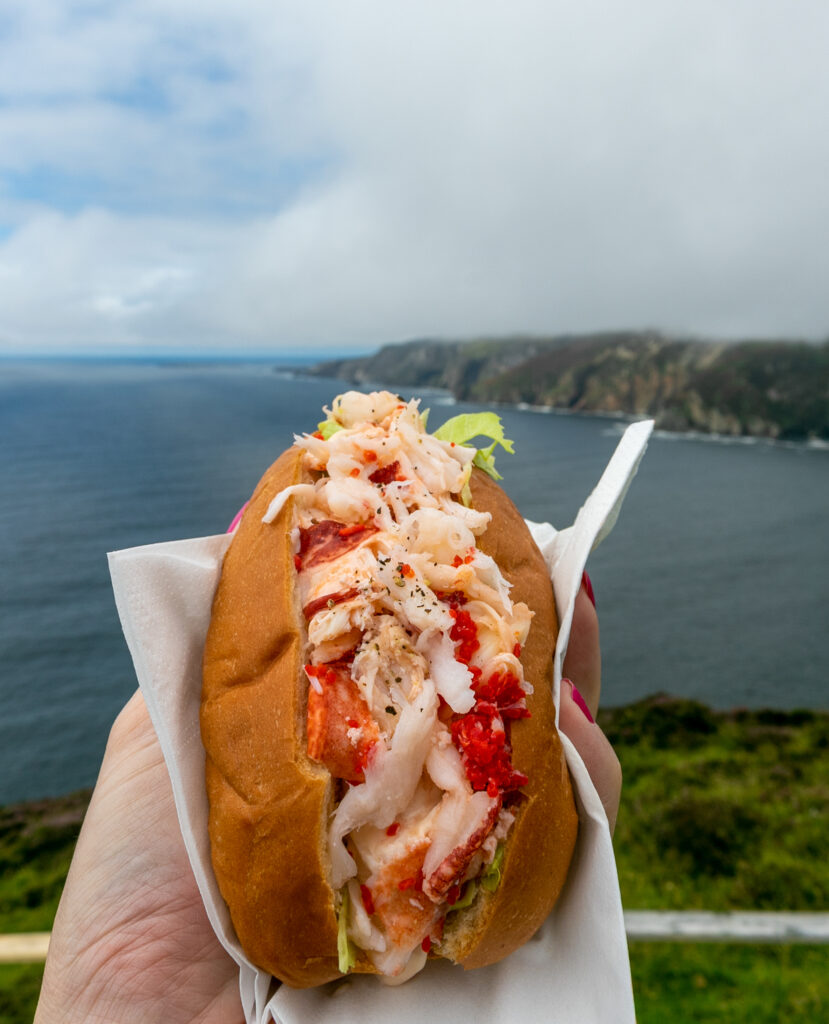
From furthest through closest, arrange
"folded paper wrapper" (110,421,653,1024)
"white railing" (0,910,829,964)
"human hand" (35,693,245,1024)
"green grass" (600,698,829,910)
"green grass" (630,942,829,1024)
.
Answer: "green grass" (600,698,829,910) → "green grass" (630,942,829,1024) → "white railing" (0,910,829,964) → "human hand" (35,693,245,1024) → "folded paper wrapper" (110,421,653,1024)

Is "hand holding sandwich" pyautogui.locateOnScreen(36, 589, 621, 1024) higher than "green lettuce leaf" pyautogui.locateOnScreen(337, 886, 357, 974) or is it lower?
lower

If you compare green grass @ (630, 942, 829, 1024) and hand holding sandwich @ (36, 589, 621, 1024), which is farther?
green grass @ (630, 942, 829, 1024)

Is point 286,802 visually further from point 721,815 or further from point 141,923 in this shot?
point 721,815

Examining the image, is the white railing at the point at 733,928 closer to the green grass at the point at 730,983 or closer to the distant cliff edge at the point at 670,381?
the green grass at the point at 730,983

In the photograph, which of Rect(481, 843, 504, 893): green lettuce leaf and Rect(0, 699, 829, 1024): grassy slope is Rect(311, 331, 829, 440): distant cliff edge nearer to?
Rect(0, 699, 829, 1024): grassy slope

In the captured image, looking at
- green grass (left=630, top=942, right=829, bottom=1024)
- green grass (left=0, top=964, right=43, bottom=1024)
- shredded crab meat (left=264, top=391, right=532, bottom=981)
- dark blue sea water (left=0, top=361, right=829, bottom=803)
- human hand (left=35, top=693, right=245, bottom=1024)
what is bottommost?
dark blue sea water (left=0, top=361, right=829, bottom=803)

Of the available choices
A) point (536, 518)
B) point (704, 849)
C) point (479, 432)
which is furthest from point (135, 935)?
point (536, 518)

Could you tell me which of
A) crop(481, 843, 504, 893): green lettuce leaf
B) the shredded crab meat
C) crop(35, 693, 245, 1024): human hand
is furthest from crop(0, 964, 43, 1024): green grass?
crop(481, 843, 504, 893): green lettuce leaf
